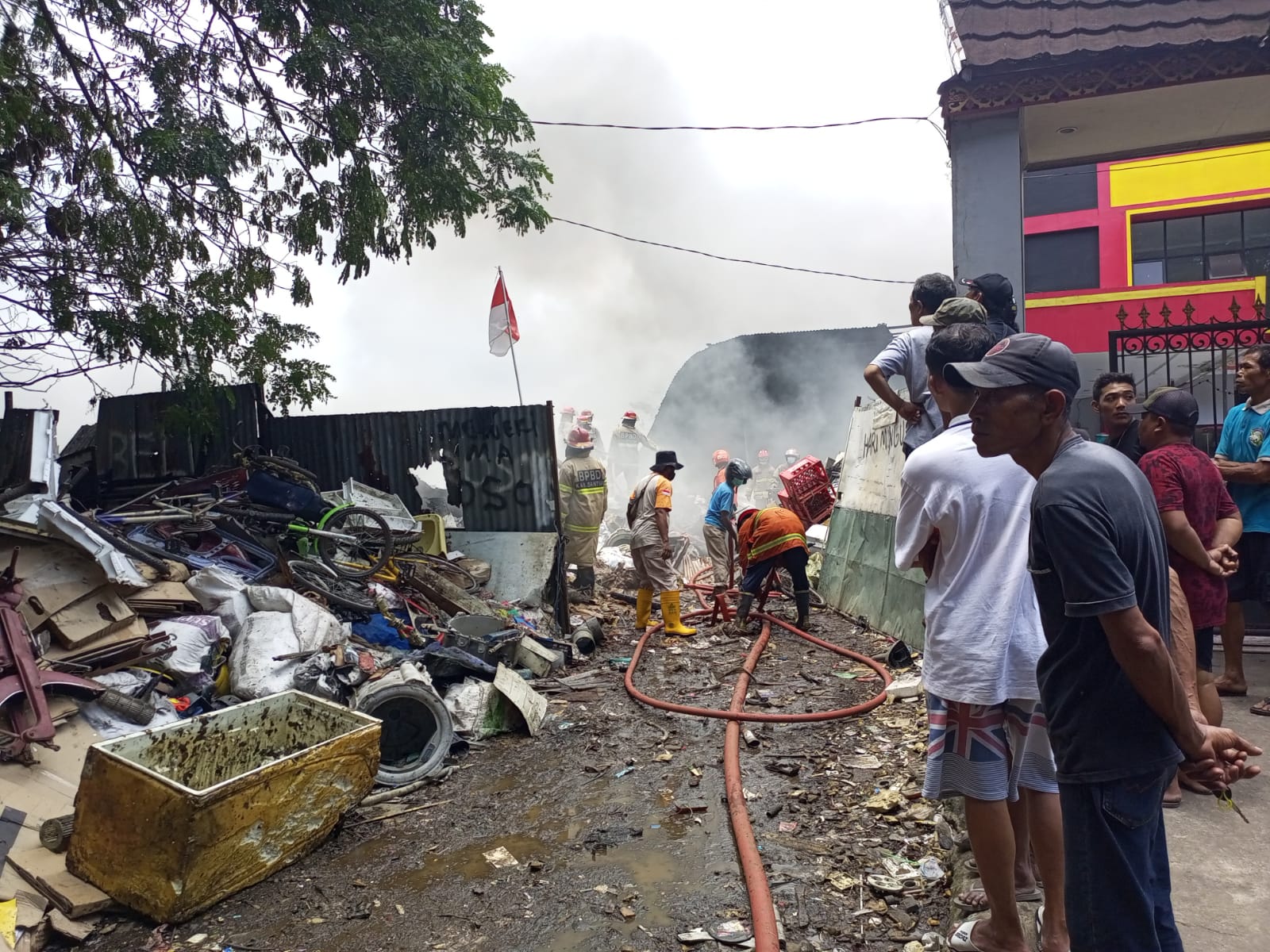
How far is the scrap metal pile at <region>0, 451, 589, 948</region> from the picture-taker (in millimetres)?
3721

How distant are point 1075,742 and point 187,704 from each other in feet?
16.6

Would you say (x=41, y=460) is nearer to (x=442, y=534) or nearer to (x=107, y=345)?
(x=107, y=345)

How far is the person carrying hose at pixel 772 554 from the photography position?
7.79m

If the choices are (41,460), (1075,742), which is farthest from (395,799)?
(41,460)

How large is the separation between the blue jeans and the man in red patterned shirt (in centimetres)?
199

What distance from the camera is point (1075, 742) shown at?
172 centimetres

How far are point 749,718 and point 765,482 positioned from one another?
1230 cm

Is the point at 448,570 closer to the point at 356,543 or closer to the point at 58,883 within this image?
the point at 356,543

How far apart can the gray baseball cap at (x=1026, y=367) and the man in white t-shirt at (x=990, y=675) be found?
0.56m

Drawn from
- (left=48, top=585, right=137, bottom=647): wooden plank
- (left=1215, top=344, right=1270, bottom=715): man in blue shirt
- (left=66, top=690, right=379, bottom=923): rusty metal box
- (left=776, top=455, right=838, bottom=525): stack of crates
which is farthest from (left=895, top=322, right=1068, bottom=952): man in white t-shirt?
(left=776, top=455, right=838, bottom=525): stack of crates

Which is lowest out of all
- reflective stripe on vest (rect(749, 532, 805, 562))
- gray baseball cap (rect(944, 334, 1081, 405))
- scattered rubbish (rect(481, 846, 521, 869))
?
scattered rubbish (rect(481, 846, 521, 869))

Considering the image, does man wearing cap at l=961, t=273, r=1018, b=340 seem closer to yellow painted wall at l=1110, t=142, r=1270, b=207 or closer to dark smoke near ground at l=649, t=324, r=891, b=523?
yellow painted wall at l=1110, t=142, r=1270, b=207

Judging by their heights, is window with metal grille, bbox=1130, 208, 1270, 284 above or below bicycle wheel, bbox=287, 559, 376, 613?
above

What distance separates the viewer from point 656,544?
8078mm
